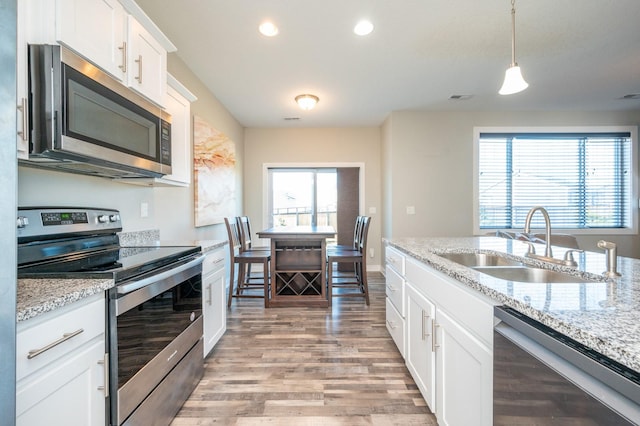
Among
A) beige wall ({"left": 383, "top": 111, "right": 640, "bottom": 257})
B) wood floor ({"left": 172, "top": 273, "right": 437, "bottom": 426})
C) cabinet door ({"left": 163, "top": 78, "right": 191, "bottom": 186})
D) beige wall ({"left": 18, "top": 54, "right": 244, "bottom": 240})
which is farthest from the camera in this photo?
beige wall ({"left": 383, "top": 111, "right": 640, "bottom": 257})

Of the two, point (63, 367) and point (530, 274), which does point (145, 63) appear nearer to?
point (63, 367)

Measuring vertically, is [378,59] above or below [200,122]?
above

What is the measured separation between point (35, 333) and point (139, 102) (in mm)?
1234

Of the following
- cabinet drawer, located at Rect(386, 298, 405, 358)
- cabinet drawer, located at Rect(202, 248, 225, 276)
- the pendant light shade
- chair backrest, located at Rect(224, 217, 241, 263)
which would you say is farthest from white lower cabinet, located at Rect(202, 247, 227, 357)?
the pendant light shade

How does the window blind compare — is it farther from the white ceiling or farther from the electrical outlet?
the electrical outlet

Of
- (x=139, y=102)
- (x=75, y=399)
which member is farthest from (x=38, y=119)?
(x=75, y=399)

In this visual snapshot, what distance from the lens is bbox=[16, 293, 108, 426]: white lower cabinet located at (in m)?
0.76

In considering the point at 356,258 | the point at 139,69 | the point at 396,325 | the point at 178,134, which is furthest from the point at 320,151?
the point at 139,69

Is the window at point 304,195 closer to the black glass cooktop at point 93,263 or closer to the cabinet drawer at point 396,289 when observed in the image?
the cabinet drawer at point 396,289

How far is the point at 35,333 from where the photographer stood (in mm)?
778

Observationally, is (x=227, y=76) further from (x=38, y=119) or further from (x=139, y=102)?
(x=38, y=119)

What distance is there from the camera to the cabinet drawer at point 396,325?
6.52 feet

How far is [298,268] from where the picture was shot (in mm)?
3316

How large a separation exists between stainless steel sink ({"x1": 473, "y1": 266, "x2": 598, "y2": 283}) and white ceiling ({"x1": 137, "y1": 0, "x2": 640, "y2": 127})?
6.23 feet
